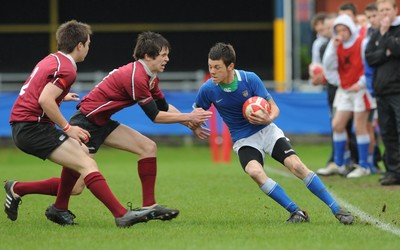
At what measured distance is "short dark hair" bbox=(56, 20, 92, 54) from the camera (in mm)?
8625

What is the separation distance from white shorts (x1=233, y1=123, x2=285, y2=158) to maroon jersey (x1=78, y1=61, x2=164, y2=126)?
0.95 meters

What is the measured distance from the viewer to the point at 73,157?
334 inches

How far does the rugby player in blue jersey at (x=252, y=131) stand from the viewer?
28.9 feet

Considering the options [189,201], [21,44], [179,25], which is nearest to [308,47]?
[179,25]

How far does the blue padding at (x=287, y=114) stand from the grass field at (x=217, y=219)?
4.79 meters

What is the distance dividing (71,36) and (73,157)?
1.06 metres

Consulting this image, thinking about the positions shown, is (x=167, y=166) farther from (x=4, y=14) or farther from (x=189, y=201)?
(x=4, y=14)

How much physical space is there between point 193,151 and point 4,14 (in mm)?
10562

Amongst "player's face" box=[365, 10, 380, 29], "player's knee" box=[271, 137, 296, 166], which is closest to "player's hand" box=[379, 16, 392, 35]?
"player's face" box=[365, 10, 380, 29]

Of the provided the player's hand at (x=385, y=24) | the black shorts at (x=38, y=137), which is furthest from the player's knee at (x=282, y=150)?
the player's hand at (x=385, y=24)

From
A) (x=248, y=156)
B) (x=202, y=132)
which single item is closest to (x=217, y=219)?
(x=248, y=156)

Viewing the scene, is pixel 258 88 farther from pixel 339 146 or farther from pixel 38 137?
pixel 339 146

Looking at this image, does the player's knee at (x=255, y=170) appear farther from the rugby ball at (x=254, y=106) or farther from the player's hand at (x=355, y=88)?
the player's hand at (x=355, y=88)

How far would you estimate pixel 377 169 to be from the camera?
1490 cm
